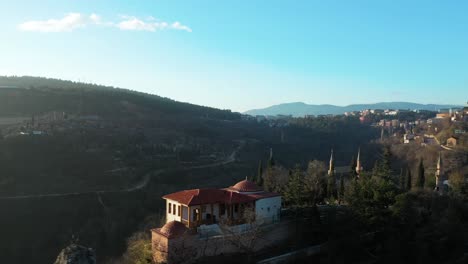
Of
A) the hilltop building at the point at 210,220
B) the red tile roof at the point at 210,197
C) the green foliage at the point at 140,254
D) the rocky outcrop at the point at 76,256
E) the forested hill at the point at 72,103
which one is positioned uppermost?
the forested hill at the point at 72,103

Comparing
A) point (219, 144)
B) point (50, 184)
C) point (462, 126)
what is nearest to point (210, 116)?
point (219, 144)

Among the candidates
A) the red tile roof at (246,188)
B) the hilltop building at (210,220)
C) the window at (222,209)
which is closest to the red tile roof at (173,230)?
the hilltop building at (210,220)

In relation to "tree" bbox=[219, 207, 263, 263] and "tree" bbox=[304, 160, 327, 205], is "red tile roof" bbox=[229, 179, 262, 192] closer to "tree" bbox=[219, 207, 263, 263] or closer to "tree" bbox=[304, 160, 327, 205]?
"tree" bbox=[219, 207, 263, 263]

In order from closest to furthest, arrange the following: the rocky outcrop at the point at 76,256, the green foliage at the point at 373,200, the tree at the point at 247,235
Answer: the rocky outcrop at the point at 76,256 → the tree at the point at 247,235 → the green foliage at the point at 373,200

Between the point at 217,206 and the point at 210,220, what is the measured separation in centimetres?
86

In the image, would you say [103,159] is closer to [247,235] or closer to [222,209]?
[222,209]

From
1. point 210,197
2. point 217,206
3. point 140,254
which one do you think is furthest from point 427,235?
point 140,254

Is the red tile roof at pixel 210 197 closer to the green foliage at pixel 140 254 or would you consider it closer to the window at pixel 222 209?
the window at pixel 222 209

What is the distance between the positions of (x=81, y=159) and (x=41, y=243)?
17384 mm

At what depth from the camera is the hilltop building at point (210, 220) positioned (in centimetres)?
2128

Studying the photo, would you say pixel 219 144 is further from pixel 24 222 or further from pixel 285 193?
pixel 285 193

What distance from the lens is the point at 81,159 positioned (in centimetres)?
5312

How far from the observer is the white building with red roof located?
77.2 feet

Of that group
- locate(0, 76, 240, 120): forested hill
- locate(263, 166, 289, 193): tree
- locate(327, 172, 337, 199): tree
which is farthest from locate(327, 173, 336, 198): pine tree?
locate(0, 76, 240, 120): forested hill
